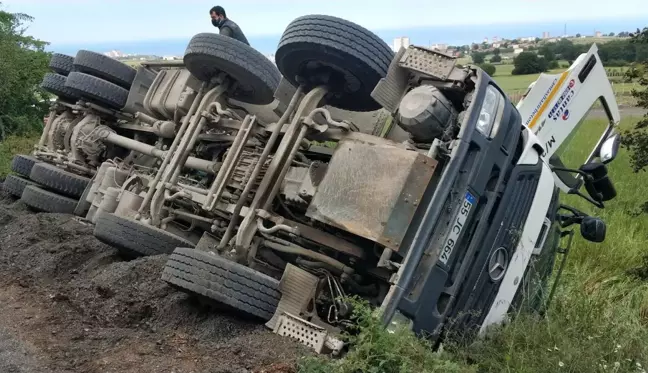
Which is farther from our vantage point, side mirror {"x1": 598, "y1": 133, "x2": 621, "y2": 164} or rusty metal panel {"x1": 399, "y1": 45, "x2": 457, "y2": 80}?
side mirror {"x1": 598, "y1": 133, "x2": 621, "y2": 164}

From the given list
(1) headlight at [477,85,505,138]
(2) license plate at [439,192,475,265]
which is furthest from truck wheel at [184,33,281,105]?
(2) license plate at [439,192,475,265]

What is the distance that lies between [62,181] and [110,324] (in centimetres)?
286

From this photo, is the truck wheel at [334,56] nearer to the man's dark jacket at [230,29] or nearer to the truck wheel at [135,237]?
the truck wheel at [135,237]

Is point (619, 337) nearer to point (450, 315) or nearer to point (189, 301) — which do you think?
point (450, 315)

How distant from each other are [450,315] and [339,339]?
668mm

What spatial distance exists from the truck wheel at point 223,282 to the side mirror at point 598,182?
2.26 m

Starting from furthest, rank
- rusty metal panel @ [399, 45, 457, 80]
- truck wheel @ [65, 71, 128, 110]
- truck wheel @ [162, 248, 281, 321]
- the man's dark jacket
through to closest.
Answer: the man's dark jacket, truck wheel @ [65, 71, 128, 110], rusty metal panel @ [399, 45, 457, 80], truck wheel @ [162, 248, 281, 321]

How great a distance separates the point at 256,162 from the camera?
4.77 m

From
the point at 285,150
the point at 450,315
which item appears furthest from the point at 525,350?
the point at 285,150

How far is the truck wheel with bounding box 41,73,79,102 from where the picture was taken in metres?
7.09

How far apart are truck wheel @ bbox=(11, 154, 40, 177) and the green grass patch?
1574mm

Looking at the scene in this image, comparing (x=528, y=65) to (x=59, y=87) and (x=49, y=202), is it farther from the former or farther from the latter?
(x=49, y=202)

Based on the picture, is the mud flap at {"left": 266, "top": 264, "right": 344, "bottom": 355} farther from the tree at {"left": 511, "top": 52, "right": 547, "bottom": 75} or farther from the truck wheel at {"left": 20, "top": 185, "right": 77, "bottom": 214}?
the tree at {"left": 511, "top": 52, "right": 547, "bottom": 75}

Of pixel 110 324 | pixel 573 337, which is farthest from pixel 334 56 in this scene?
pixel 573 337
